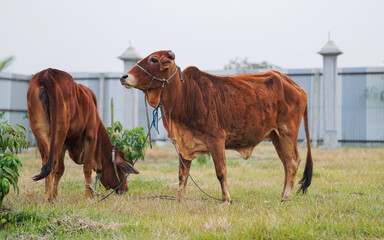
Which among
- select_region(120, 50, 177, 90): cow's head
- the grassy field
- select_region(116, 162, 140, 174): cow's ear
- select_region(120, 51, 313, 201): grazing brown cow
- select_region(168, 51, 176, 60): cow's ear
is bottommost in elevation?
the grassy field

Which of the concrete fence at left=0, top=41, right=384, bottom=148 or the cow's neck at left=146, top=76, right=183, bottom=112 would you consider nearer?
the cow's neck at left=146, top=76, right=183, bottom=112

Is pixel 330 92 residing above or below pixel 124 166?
above

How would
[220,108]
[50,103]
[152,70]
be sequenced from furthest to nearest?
1. [220,108]
2. [152,70]
3. [50,103]

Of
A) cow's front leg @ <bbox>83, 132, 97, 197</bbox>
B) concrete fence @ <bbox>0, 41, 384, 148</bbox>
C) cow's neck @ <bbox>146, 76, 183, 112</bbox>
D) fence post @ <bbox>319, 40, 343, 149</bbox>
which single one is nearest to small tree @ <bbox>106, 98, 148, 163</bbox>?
cow's front leg @ <bbox>83, 132, 97, 197</bbox>

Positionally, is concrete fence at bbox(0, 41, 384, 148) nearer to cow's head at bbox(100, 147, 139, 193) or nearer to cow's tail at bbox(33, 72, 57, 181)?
cow's head at bbox(100, 147, 139, 193)

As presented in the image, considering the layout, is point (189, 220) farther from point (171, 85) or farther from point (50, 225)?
point (171, 85)

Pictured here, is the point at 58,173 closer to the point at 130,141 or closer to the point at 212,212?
the point at 130,141

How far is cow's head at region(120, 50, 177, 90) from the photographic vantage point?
4809 millimetres

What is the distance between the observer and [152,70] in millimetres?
4879

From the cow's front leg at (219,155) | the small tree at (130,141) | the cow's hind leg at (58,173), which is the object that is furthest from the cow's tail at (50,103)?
the small tree at (130,141)

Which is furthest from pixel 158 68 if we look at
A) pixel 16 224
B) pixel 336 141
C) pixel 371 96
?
pixel 371 96

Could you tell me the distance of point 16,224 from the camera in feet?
12.9

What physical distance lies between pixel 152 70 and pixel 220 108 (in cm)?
92

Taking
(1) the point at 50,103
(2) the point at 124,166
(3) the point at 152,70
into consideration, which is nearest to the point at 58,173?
(2) the point at 124,166
